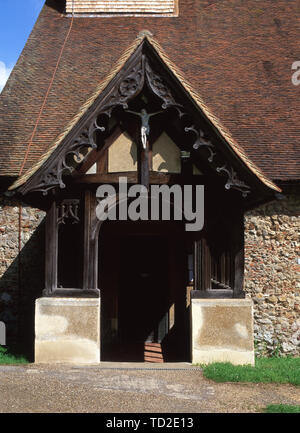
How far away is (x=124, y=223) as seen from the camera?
36.6 feet

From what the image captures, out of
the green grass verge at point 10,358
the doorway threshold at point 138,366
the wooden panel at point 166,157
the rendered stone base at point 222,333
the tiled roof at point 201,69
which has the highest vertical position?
the tiled roof at point 201,69

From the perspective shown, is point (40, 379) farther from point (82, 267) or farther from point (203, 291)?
point (203, 291)

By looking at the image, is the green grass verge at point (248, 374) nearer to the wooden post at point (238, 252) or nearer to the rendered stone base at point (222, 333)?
the rendered stone base at point (222, 333)

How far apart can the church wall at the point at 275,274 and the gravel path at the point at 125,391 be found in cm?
354

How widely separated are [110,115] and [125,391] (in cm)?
417

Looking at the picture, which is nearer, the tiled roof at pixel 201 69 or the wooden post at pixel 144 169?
the wooden post at pixel 144 169

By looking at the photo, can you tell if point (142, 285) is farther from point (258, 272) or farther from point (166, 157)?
point (166, 157)

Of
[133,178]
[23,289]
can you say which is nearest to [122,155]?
[133,178]

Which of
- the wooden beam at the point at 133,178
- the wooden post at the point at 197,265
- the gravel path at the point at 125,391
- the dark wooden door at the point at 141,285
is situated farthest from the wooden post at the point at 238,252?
the dark wooden door at the point at 141,285

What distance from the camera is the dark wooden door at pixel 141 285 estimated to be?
459 inches

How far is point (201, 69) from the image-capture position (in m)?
13.2

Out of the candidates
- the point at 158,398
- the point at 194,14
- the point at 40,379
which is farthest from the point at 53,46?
the point at 158,398

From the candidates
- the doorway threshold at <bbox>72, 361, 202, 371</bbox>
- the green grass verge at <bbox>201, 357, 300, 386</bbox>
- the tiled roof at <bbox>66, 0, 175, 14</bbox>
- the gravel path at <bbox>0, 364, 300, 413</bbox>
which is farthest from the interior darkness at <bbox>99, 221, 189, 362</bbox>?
the tiled roof at <bbox>66, 0, 175, 14</bbox>

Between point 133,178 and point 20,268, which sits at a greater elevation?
point 133,178
